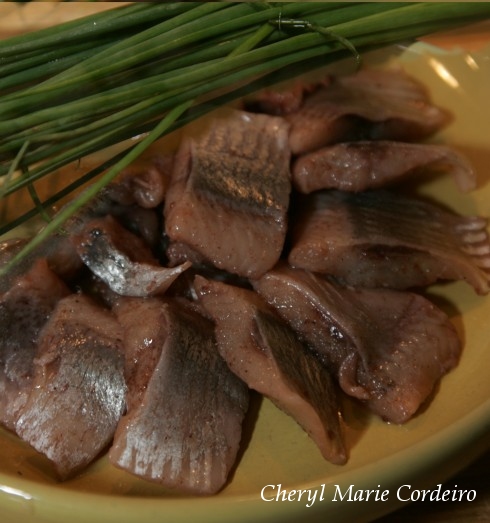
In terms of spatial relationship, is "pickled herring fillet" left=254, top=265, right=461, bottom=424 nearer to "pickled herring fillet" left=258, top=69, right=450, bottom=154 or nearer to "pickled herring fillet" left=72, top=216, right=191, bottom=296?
"pickled herring fillet" left=72, top=216, right=191, bottom=296

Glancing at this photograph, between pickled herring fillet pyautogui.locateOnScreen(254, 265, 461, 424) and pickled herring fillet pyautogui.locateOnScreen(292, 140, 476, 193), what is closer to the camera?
pickled herring fillet pyautogui.locateOnScreen(254, 265, 461, 424)

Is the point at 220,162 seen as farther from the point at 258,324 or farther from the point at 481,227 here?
the point at 481,227

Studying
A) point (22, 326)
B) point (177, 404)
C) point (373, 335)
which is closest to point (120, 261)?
point (22, 326)

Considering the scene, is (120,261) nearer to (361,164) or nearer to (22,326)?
(22,326)

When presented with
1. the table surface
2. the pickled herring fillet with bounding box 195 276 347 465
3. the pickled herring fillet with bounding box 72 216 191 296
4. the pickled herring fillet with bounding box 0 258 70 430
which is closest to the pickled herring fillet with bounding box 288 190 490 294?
the pickled herring fillet with bounding box 195 276 347 465

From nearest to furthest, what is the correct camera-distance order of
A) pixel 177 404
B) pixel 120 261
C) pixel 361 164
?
pixel 177 404
pixel 120 261
pixel 361 164
